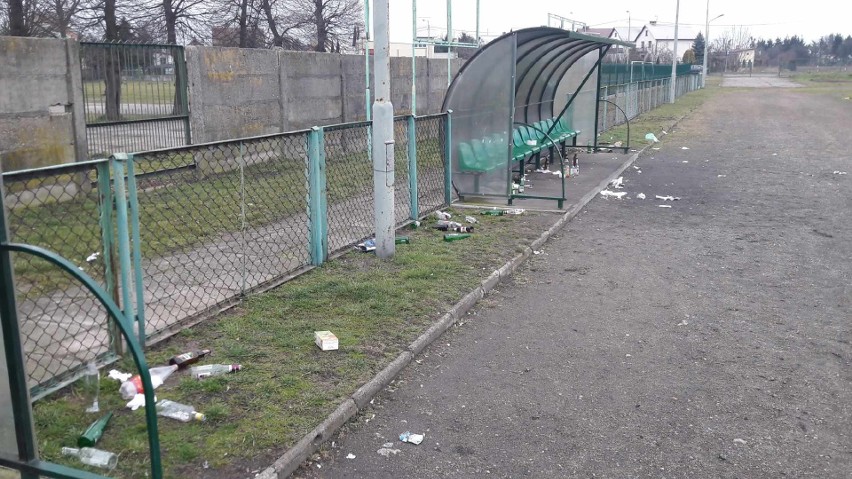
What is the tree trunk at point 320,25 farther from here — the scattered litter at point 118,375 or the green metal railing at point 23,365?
the green metal railing at point 23,365

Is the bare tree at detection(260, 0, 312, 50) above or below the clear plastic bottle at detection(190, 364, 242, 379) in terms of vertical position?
above

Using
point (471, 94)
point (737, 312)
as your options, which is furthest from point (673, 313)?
point (471, 94)

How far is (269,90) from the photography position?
13516 millimetres

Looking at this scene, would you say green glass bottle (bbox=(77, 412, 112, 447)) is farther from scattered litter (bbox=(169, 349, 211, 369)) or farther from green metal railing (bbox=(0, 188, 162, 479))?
scattered litter (bbox=(169, 349, 211, 369))

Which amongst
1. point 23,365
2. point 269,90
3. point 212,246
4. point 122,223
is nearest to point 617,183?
point 269,90

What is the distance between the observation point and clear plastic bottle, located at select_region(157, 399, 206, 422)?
12.9ft

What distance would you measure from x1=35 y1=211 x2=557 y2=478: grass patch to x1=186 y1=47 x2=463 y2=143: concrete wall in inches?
239

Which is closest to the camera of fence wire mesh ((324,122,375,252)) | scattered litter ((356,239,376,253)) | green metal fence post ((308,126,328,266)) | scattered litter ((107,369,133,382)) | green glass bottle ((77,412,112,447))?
green glass bottle ((77,412,112,447))

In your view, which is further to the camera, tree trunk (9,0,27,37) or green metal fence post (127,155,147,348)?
tree trunk (9,0,27,37)

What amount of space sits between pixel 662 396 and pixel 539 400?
77 centimetres

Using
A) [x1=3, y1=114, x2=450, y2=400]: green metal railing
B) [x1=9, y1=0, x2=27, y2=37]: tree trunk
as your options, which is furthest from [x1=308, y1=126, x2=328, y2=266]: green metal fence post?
[x1=9, y1=0, x2=27, y2=37]: tree trunk

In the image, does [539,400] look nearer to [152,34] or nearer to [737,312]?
[737,312]

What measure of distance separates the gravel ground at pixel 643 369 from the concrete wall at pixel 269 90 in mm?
6339

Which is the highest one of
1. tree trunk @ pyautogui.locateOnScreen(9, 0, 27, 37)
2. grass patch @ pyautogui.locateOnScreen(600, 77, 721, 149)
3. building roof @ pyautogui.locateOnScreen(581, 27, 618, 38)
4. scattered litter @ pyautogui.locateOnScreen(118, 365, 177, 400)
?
building roof @ pyautogui.locateOnScreen(581, 27, 618, 38)
